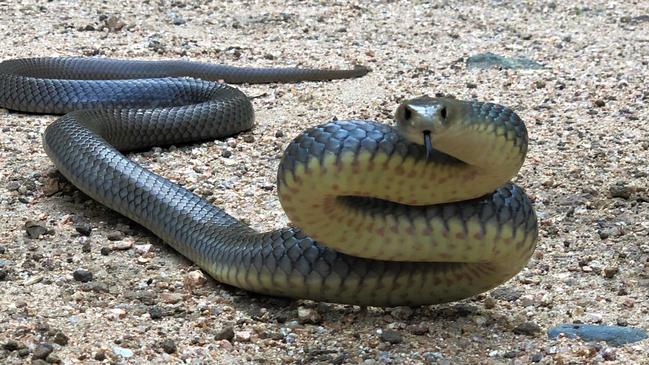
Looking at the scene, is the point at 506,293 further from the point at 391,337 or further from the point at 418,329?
the point at 391,337

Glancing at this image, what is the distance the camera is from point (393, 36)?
28.5ft

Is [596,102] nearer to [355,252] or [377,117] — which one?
[377,117]

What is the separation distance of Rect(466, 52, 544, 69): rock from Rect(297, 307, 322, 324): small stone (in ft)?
14.5

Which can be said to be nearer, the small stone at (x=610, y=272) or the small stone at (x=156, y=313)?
the small stone at (x=156, y=313)

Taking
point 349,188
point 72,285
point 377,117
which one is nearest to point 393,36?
point 377,117

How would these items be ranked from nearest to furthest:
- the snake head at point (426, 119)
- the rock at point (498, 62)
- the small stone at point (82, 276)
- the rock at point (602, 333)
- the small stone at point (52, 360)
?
1. the snake head at point (426, 119)
2. the small stone at point (52, 360)
3. the rock at point (602, 333)
4. the small stone at point (82, 276)
5. the rock at point (498, 62)

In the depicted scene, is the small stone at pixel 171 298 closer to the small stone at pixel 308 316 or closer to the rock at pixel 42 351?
the small stone at pixel 308 316

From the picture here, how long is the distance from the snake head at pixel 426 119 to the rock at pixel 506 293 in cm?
113

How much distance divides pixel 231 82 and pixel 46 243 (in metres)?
3.58

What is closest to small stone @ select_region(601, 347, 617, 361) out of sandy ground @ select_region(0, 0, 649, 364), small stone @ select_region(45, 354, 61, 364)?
sandy ground @ select_region(0, 0, 649, 364)

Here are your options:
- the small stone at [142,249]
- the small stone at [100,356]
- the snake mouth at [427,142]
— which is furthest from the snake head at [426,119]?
the small stone at [142,249]

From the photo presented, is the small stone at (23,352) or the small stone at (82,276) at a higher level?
the small stone at (23,352)

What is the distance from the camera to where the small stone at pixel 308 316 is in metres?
3.30

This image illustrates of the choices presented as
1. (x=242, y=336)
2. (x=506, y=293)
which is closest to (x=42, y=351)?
(x=242, y=336)
